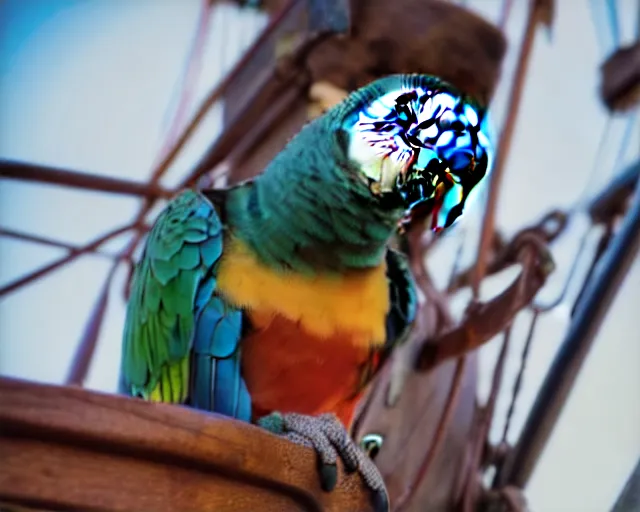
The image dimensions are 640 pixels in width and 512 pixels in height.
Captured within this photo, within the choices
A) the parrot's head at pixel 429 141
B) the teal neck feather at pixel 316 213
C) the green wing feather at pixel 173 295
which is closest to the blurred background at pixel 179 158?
the green wing feather at pixel 173 295

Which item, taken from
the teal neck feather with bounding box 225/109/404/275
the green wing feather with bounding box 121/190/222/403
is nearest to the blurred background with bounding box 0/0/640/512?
the green wing feather with bounding box 121/190/222/403

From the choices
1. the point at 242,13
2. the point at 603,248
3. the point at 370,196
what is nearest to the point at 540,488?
the point at 603,248

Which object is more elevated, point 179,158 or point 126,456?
point 179,158

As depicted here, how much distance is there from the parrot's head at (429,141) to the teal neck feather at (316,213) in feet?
0.25

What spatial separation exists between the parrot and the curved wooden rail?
163 millimetres

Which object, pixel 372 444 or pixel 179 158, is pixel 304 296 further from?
pixel 179 158

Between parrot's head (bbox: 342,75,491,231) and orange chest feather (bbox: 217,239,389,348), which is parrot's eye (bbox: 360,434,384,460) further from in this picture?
parrot's head (bbox: 342,75,491,231)

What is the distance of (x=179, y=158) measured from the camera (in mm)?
998

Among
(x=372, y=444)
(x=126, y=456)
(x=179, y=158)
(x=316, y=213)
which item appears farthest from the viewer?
(x=179, y=158)

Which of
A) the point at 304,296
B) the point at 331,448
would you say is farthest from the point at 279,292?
the point at 331,448

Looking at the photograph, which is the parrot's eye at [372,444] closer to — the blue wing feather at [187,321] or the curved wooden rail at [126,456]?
the blue wing feather at [187,321]

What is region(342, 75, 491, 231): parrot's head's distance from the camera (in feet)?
1.47

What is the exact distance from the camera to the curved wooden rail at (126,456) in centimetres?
33

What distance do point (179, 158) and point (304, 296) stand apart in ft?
1.32
